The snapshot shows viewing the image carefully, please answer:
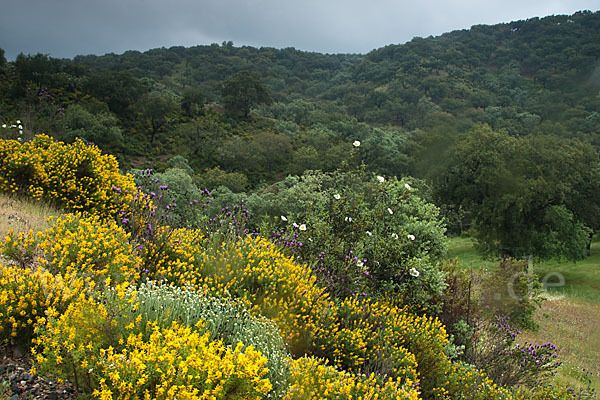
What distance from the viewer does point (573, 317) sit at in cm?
1438

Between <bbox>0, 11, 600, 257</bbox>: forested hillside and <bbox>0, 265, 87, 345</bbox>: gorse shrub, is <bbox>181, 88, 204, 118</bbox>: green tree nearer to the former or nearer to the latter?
<bbox>0, 11, 600, 257</bbox>: forested hillside

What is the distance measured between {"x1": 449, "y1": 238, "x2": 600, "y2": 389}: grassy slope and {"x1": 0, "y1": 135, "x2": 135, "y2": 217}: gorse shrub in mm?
8003

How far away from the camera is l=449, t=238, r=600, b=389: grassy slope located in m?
8.95

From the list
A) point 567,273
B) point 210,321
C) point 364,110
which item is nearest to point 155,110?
point 567,273

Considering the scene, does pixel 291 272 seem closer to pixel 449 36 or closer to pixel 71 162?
pixel 71 162

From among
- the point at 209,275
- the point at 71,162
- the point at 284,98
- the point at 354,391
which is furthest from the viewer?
the point at 284,98

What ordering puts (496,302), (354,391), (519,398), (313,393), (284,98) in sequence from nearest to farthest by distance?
(313,393) < (354,391) < (519,398) < (496,302) < (284,98)

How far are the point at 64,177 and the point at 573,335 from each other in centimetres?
1296

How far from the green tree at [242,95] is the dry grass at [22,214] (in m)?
51.2

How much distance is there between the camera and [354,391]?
127 inches

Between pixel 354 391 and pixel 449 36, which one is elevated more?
pixel 449 36

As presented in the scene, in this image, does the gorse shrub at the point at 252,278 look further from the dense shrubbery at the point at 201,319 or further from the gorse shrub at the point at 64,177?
the gorse shrub at the point at 64,177

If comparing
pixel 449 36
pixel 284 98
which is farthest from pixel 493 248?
pixel 449 36

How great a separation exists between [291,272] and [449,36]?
116958 mm
